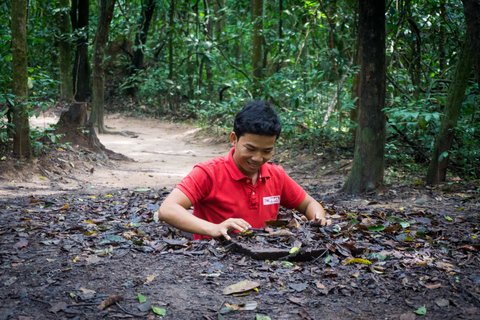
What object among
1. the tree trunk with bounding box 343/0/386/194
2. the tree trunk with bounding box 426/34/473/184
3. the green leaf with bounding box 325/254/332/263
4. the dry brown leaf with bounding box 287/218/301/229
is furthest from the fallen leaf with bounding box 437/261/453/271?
the tree trunk with bounding box 426/34/473/184

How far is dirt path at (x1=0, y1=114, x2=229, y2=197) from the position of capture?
6355 millimetres

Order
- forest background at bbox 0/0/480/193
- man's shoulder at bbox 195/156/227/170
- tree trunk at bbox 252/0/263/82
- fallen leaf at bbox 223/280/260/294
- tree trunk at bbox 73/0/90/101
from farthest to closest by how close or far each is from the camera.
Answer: tree trunk at bbox 73/0/90/101 < tree trunk at bbox 252/0/263/82 < forest background at bbox 0/0/480/193 < man's shoulder at bbox 195/156/227/170 < fallen leaf at bbox 223/280/260/294

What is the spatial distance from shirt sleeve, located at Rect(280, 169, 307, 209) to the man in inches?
1.3

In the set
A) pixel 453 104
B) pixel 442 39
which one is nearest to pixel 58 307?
pixel 453 104

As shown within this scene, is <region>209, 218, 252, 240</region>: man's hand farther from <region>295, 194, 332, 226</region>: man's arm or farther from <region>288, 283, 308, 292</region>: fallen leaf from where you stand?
<region>295, 194, 332, 226</region>: man's arm

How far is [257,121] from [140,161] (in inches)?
289

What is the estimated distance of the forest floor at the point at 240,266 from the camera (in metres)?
2.13

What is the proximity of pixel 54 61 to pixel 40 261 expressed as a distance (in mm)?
19625

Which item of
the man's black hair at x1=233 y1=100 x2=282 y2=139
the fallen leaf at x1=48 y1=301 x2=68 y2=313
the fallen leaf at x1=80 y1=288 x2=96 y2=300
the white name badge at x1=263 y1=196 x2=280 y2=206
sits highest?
the man's black hair at x1=233 y1=100 x2=282 y2=139

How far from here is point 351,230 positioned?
3283 mm

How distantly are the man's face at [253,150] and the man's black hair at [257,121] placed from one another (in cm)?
4

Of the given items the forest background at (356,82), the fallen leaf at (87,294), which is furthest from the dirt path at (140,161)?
the fallen leaf at (87,294)

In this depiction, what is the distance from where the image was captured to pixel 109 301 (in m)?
2.11

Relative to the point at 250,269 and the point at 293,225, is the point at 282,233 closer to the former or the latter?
the point at 293,225
